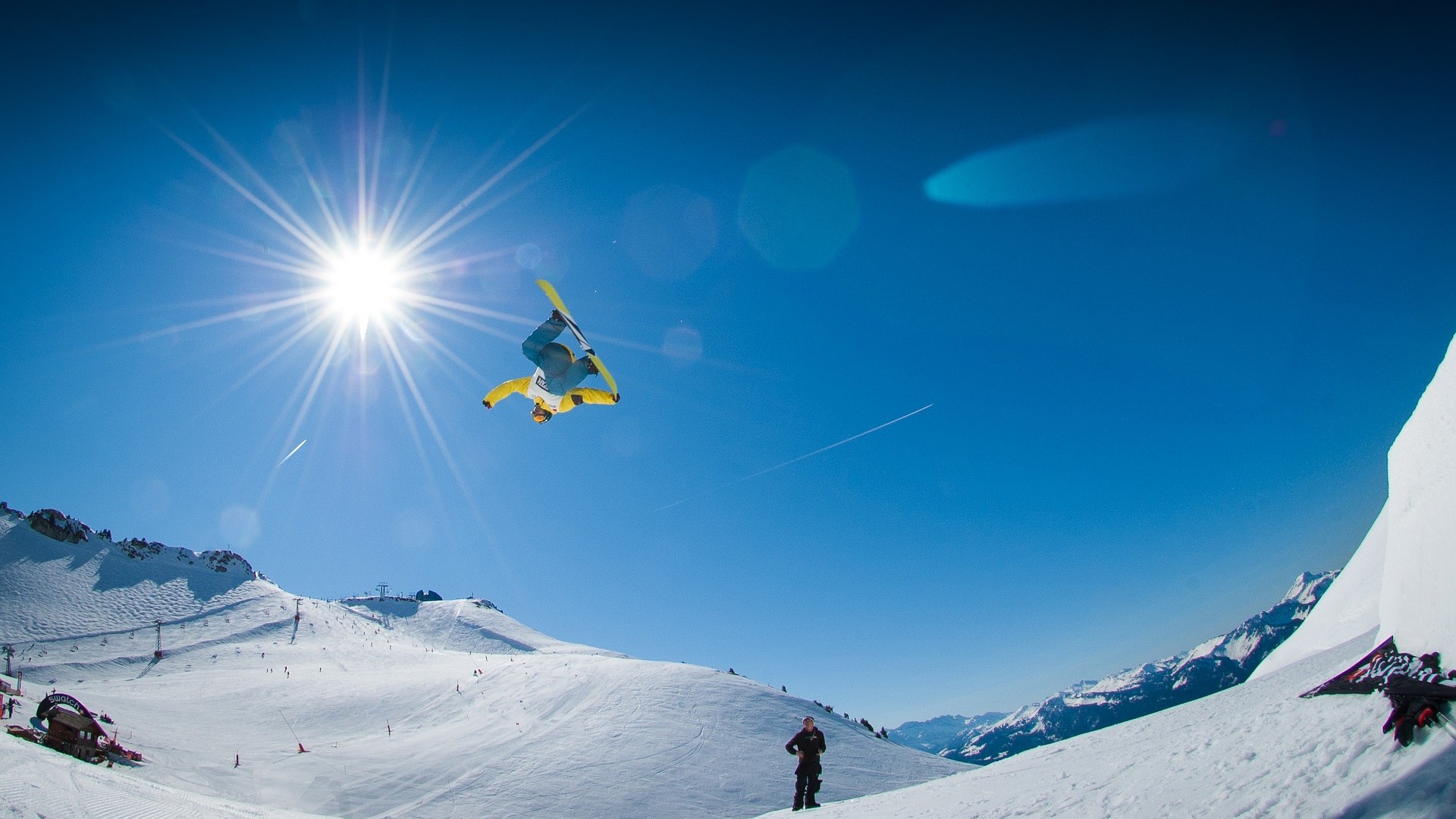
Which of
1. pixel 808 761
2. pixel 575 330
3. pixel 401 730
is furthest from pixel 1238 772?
pixel 401 730

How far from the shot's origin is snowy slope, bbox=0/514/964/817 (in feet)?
55.4

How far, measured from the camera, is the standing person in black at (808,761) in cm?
1048

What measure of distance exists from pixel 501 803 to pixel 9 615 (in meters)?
65.7

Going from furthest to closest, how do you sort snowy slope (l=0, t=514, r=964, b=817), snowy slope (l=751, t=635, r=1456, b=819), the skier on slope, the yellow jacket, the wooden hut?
snowy slope (l=0, t=514, r=964, b=817), the wooden hut, the yellow jacket, the skier on slope, snowy slope (l=751, t=635, r=1456, b=819)

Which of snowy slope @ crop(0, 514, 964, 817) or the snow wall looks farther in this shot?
snowy slope @ crop(0, 514, 964, 817)

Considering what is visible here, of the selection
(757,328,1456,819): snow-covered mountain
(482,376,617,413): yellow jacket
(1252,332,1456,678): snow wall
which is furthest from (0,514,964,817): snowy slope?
(1252,332,1456,678): snow wall

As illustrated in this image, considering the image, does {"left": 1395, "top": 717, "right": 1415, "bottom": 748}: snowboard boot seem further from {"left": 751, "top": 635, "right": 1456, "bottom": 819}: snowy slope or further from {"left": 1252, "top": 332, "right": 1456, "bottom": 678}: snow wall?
{"left": 1252, "top": 332, "right": 1456, "bottom": 678}: snow wall

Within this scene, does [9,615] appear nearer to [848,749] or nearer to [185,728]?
[185,728]

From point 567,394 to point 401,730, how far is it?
21.7 metres

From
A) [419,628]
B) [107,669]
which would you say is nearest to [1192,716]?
[107,669]

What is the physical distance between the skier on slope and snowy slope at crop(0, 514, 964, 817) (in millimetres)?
9530

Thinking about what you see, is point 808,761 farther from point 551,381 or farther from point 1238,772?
point 551,381

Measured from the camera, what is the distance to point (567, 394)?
46.9 feet

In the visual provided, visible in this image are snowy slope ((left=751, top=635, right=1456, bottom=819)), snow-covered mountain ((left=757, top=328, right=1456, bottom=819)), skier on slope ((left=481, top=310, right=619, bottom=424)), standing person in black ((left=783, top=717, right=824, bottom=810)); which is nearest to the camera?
snowy slope ((left=751, top=635, right=1456, bottom=819))
